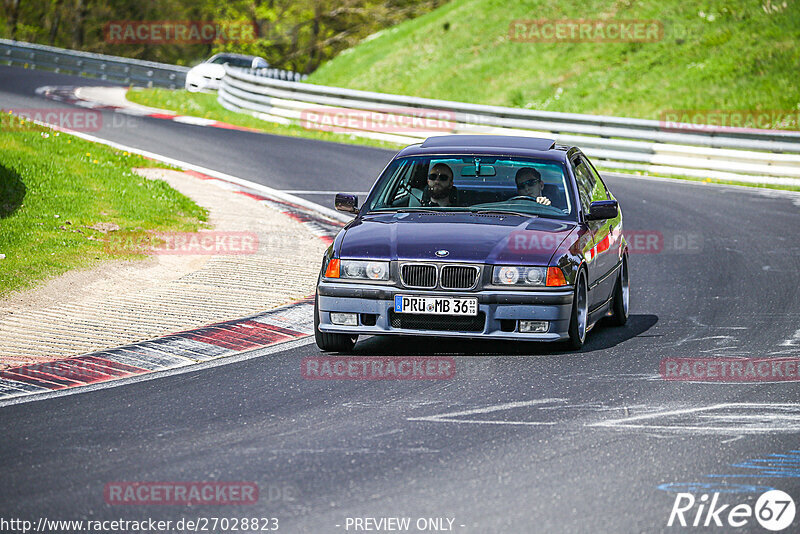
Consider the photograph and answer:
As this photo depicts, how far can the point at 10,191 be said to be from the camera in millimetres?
14914

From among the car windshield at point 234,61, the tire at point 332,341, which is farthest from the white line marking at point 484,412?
the car windshield at point 234,61

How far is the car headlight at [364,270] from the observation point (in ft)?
28.8

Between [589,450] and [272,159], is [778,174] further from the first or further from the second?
[589,450]

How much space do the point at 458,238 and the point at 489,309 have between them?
0.62 metres

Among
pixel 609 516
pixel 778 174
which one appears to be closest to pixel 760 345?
pixel 609 516

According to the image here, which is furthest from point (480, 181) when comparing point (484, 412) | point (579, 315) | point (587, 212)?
point (484, 412)

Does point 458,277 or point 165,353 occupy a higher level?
point 458,277

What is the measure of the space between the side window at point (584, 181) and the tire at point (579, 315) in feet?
3.54

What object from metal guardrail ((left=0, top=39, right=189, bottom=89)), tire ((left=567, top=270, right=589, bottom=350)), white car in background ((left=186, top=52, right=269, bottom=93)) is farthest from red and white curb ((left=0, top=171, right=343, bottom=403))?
metal guardrail ((left=0, top=39, right=189, bottom=89))

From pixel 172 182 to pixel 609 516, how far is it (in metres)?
14.1

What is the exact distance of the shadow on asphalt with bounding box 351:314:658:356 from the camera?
915cm

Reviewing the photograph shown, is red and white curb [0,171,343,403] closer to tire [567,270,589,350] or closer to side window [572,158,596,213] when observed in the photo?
tire [567,270,589,350]

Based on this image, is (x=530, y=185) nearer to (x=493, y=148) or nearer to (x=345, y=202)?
(x=493, y=148)

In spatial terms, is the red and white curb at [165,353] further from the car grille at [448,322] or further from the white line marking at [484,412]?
the white line marking at [484,412]
